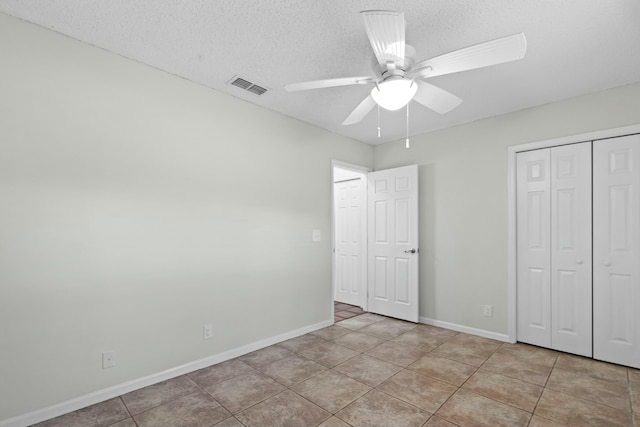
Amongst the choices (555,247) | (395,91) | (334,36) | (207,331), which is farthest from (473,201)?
(207,331)

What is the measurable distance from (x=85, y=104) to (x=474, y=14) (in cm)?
273

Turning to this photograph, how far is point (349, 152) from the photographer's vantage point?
4406 mm

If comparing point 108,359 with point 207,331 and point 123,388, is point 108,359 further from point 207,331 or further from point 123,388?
point 207,331

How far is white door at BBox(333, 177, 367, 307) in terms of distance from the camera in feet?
16.6

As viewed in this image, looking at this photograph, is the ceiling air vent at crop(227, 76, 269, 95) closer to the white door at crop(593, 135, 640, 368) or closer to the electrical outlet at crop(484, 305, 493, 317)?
the white door at crop(593, 135, 640, 368)

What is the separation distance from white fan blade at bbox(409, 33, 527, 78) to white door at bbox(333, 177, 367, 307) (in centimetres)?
306

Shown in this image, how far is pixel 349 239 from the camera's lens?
17.3 ft

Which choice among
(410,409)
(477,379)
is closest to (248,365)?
(410,409)

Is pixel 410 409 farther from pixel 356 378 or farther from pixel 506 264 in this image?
pixel 506 264

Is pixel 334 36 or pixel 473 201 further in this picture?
pixel 473 201

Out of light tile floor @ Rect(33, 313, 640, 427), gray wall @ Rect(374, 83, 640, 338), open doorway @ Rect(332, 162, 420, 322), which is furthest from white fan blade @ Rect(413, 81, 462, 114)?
light tile floor @ Rect(33, 313, 640, 427)

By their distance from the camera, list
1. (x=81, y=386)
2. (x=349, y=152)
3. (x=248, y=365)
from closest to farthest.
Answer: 1. (x=81, y=386)
2. (x=248, y=365)
3. (x=349, y=152)

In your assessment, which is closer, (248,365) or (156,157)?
(156,157)

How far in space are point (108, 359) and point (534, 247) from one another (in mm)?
4130
